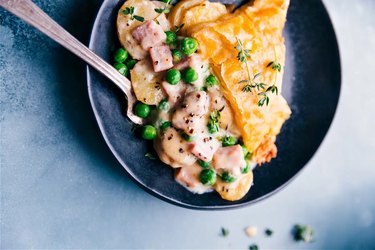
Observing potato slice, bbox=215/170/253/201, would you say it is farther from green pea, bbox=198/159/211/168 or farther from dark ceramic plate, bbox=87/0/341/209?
green pea, bbox=198/159/211/168

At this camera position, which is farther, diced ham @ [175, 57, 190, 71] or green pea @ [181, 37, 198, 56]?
diced ham @ [175, 57, 190, 71]

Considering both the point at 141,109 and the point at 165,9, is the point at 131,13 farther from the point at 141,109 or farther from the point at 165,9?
the point at 141,109

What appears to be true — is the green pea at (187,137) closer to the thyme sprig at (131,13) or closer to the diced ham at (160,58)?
the diced ham at (160,58)

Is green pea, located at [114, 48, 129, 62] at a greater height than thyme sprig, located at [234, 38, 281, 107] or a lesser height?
lesser

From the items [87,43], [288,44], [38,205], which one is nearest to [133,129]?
[87,43]

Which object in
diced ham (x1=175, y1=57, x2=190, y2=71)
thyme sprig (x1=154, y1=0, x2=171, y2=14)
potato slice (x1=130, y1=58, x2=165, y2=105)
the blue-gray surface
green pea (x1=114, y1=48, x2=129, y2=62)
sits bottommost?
the blue-gray surface

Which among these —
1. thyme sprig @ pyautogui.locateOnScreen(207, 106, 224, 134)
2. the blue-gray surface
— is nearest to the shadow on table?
the blue-gray surface

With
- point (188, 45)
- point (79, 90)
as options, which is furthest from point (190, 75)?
point (79, 90)
